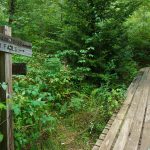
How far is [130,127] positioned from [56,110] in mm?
1727

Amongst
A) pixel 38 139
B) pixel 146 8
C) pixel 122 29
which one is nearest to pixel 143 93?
pixel 122 29

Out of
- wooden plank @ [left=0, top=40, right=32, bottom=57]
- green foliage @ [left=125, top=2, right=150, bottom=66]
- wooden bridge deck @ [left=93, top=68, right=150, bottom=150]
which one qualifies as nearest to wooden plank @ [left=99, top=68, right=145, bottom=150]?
wooden bridge deck @ [left=93, top=68, right=150, bottom=150]

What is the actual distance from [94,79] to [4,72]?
4550mm

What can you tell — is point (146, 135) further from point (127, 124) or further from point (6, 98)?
point (6, 98)

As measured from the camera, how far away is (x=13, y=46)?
131 inches

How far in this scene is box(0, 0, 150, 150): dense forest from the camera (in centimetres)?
Answer: 421

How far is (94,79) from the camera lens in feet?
25.2

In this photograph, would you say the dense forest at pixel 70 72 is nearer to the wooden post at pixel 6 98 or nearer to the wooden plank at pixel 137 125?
the wooden post at pixel 6 98

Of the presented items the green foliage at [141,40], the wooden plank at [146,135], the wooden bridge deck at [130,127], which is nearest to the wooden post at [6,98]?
the wooden bridge deck at [130,127]

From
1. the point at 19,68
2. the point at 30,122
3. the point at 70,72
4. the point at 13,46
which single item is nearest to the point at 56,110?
the point at 70,72

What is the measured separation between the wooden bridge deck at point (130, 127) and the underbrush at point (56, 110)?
27 cm

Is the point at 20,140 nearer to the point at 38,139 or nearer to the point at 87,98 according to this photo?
the point at 38,139

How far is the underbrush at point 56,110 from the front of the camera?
3.91 metres

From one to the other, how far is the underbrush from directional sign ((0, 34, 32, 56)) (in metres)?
0.53
